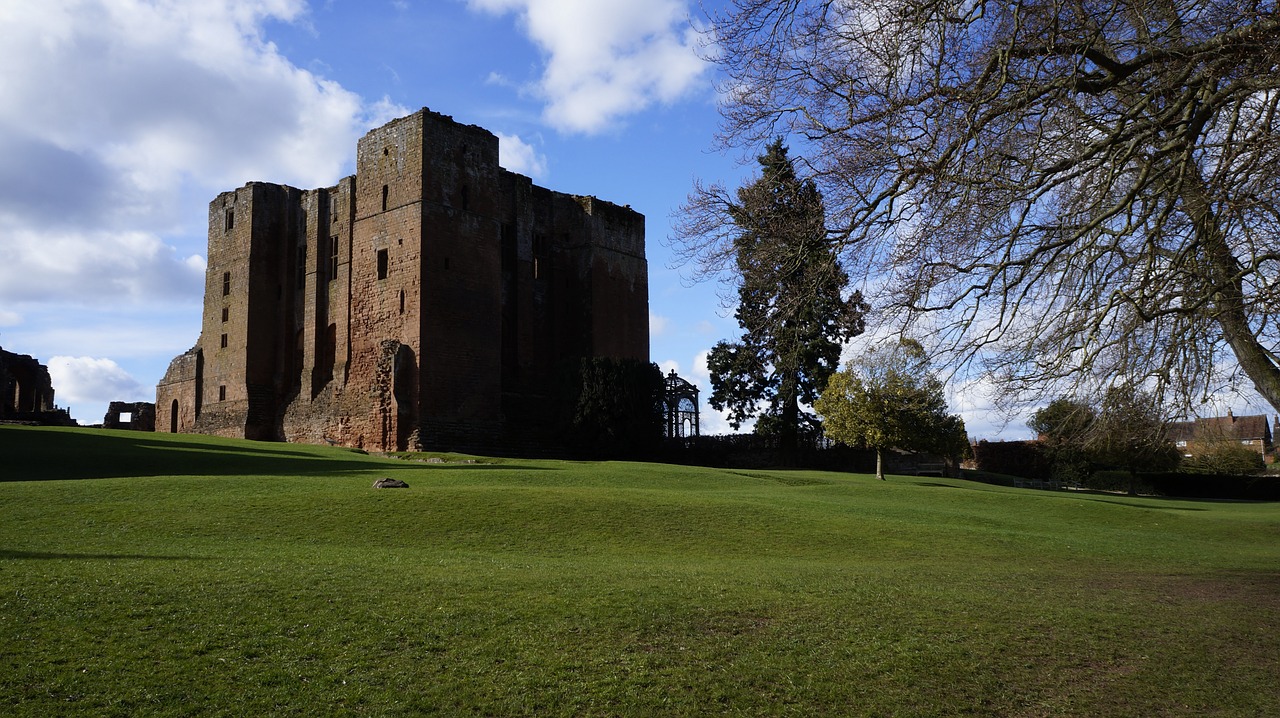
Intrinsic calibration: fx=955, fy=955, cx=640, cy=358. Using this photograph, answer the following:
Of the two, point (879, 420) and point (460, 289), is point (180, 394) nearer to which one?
point (460, 289)

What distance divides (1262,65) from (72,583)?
1117 centimetres

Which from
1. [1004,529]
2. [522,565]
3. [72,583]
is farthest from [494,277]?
[72,583]

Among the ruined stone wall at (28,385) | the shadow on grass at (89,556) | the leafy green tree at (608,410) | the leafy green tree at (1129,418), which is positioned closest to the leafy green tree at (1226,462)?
the leafy green tree at (608,410)

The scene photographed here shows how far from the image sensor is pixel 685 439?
44.6 metres

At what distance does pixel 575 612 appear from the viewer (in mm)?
8750

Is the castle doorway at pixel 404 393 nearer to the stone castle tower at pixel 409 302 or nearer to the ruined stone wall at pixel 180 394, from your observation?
the stone castle tower at pixel 409 302

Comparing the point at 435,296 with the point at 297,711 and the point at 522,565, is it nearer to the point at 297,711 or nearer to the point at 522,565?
the point at 522,565

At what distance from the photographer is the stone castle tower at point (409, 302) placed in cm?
3834

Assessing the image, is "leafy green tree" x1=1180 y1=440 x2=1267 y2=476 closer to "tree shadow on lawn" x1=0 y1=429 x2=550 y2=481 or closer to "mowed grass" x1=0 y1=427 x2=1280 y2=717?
"mowed grass" x1=0 y1=427 x2=1280 y2=717

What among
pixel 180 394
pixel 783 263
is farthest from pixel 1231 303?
pixel 180 394

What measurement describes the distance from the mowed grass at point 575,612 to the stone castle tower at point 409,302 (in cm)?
2051

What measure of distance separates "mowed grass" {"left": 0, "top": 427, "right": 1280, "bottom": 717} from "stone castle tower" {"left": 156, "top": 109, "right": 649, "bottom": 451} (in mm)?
20514

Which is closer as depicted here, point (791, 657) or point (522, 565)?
point (791, 657)

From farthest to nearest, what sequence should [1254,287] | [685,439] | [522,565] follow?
[685,439], [522,565], [1254,287]
